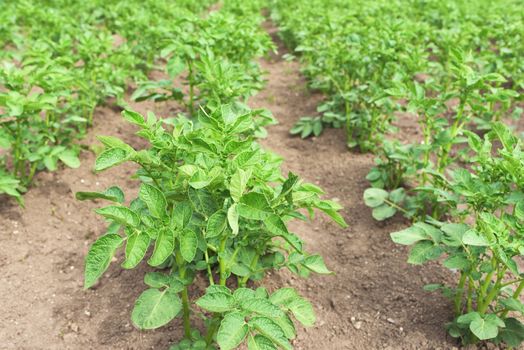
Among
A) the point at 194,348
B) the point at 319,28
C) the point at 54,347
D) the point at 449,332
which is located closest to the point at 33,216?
the point at 54,347

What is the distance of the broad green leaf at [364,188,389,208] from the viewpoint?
326cm

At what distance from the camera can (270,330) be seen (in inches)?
66.6

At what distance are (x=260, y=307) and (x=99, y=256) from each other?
1.94 feet

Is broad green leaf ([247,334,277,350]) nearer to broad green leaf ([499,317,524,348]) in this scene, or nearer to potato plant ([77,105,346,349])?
potato plant ([77,105,346,349])

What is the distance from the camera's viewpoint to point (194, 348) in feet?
6.95

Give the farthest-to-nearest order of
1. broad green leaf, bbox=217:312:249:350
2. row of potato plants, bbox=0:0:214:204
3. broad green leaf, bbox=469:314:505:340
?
row of potato plants, bbox=0:0:214:204
broad green leaf, bbox=469:314:505:340
broad green leaf, bbox=217:312:249:350

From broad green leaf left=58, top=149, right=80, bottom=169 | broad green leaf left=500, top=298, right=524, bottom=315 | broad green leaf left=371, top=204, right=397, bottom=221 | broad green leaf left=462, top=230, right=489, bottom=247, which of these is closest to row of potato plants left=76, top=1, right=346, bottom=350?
broad green leaf left=462, top=230, right=489, bottom=247

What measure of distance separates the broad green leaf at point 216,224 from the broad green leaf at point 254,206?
99 mm

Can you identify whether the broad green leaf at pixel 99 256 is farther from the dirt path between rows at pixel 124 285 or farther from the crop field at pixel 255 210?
the dirt path between rows at pixel 124 285

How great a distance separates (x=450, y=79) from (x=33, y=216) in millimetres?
4187

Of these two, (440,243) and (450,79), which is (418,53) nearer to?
(450,79)

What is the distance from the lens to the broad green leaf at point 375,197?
3.26 m

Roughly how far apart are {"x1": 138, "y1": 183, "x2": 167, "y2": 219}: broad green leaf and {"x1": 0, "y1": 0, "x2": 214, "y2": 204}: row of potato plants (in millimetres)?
1426

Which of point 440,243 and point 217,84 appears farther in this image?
point 217,84
